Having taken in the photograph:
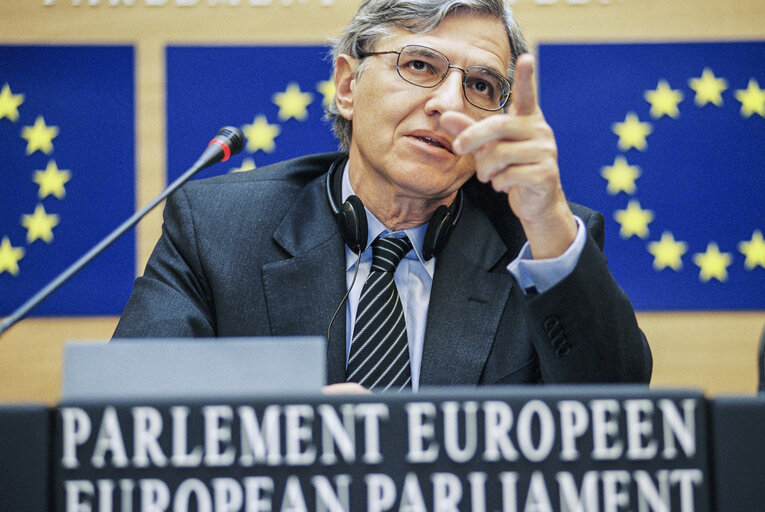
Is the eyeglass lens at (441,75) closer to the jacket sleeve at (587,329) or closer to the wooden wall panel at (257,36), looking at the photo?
the jacket sleeve at (587,329)

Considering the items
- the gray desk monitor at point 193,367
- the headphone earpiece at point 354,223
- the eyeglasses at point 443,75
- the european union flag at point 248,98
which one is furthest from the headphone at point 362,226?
the european union flag at point 248,98

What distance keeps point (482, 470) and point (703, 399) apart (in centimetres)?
20

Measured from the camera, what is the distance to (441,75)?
5.25 ft

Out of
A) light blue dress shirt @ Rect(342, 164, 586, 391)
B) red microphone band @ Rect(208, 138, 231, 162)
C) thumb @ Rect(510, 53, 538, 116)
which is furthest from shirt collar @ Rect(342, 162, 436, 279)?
thumb @ Rect(510, 53, 538, 116)

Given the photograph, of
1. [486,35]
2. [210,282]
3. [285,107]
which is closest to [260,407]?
[210,282]

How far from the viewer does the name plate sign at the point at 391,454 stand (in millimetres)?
673

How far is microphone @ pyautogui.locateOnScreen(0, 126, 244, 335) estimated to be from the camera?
0.99 meters

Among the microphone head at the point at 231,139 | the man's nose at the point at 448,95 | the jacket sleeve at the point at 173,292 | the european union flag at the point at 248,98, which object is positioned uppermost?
the european union flag at the point at 248,98

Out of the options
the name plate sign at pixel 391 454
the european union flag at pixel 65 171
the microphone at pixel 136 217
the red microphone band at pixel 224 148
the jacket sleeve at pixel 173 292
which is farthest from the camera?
the european union flag at pixel 65 171

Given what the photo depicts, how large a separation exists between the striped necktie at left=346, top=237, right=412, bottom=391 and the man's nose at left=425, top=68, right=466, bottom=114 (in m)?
0.31

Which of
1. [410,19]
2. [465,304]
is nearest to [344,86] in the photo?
[410,19]

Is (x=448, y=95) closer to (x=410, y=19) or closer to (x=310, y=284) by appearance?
(x=410, y=19)

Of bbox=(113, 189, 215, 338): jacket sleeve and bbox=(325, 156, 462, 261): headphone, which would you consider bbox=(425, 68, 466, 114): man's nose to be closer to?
bbox=(325, 156, 462, 261): headphone

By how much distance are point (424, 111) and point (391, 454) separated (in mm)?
1012
